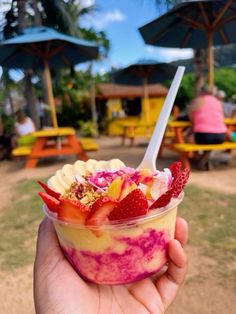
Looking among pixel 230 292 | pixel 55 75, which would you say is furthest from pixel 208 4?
pixel 55 75

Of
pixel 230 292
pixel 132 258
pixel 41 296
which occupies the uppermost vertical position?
pixel 132 258

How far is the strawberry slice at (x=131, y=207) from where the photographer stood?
1.01m

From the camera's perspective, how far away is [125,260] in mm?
1096

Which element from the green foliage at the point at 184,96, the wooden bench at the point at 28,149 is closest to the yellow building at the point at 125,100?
the green foliage at the point at 184,96

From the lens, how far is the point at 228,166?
6.25m

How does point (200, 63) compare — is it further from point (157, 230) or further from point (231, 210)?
point (157, 230)

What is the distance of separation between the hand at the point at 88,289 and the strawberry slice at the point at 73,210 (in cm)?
23

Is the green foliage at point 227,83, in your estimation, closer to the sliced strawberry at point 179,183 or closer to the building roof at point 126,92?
the building roof at point 126,92

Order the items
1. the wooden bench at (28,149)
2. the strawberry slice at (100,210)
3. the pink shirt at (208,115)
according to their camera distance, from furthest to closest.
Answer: the wooden bench at (28,149) → the pink shirt at (208,115) → the strawberry slice at (100,210)

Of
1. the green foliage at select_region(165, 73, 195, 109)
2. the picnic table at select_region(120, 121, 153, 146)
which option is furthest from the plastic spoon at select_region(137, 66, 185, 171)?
the green foliage at select_region(165, 73, 195, 109)

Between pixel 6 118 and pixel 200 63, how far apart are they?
40.6ft

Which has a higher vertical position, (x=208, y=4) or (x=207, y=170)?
(x=208, y=4)

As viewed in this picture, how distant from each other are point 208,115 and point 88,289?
4.98 meters

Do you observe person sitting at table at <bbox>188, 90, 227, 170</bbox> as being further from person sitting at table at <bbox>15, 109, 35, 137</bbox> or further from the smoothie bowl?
the smoothie bowl
